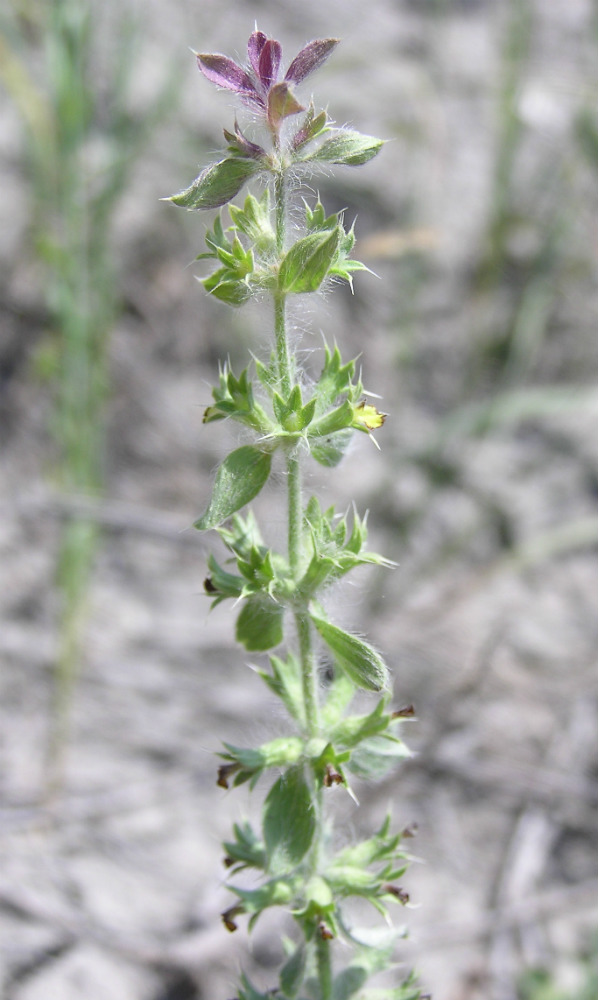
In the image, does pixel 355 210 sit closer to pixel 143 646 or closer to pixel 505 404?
pixel 505 404

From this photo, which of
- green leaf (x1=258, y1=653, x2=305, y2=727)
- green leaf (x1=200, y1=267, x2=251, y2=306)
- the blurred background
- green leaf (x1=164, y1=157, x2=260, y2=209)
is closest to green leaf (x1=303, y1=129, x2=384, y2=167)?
green leaf (x1=164, y1=157, x2=260, y2=209)

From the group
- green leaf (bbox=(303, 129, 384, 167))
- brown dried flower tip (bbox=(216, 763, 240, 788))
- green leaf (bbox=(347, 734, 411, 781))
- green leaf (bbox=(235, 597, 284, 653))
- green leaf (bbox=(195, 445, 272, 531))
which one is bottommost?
brown dried flower tip (bbox=(216, 763, 240, 788))

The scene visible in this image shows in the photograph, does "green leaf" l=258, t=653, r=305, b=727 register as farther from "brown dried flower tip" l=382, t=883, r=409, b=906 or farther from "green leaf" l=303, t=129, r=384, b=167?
"green leaf" l=303, t=129, r=384, b=167

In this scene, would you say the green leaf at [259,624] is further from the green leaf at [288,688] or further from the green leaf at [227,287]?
the green leaf at [227,287]

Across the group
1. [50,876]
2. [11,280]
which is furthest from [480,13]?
[50,876]

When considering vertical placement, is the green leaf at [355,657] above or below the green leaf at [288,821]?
above

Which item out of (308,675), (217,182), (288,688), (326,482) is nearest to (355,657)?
(308,675)

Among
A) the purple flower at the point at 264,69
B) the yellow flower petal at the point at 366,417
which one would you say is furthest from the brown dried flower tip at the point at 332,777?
the purple flower at the point at 264,69
